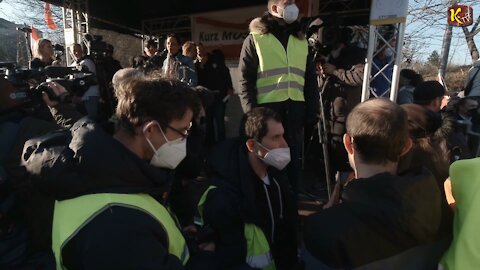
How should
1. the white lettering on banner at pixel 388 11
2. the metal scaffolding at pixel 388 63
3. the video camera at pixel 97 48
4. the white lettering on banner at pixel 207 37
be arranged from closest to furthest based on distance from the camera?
the white lettering on banner at pixel 388 11
the metal scaffolding at pixel 388 63
the video camera at pixel 97 48
the white lettering on banner at pixel 207 37

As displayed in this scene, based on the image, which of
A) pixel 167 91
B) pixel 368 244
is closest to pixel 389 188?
pixel 368 244

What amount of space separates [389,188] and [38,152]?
1.16m

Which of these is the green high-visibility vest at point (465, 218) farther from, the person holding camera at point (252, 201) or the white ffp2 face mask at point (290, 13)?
the white ffp2 face mask at point (290, 13)

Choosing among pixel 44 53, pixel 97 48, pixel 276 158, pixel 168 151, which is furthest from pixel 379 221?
pixel 97 48

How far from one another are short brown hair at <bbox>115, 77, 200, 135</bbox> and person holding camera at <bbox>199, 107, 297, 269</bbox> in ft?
3.09

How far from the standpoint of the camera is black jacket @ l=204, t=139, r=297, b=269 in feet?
6.88

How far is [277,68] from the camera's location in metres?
3.08

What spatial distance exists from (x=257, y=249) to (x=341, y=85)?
284cm

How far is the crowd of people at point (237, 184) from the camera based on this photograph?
3.43ft

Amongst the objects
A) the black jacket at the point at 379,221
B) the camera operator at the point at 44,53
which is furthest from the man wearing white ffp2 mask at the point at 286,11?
the camera operator at the point at 44,53

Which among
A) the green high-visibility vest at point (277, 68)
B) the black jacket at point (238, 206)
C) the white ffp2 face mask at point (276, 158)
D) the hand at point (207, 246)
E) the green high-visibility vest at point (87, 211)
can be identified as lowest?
the hand at point (207, 246)

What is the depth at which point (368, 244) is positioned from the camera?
3.82 ft

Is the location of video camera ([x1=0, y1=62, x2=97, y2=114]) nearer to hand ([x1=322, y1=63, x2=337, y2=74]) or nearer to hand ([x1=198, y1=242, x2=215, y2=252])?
hand ([x1=198, y1=242, x2=215, y2=252])

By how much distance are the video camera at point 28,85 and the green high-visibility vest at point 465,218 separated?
2.07 metres
